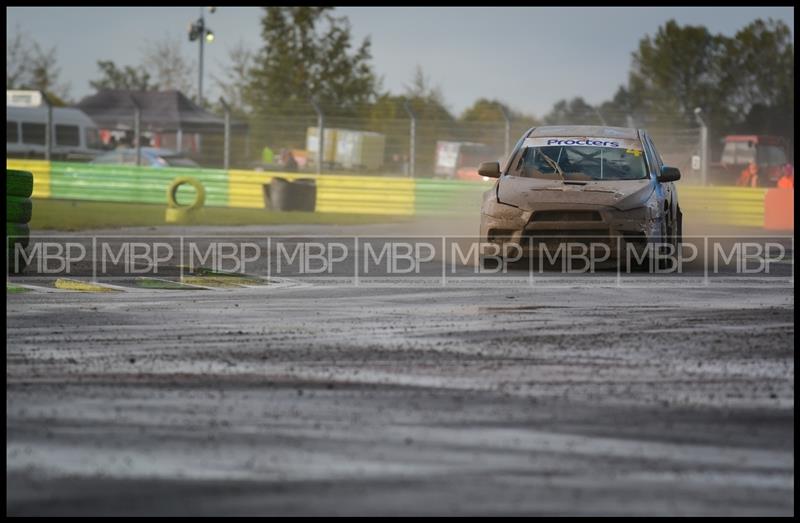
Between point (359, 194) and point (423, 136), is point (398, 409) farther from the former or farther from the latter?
point (423, 136)

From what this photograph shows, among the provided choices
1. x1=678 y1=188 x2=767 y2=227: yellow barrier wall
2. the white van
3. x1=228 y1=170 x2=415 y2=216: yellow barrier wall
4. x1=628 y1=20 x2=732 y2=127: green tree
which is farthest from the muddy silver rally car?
x1=628 y1=20 x2=732 y2=127: green tree

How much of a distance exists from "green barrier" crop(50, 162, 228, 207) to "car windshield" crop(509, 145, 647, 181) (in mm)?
17331

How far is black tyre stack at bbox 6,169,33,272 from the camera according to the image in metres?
12.0

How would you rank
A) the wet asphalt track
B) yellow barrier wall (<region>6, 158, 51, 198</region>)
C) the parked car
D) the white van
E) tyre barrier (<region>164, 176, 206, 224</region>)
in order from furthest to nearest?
the white van, the parked car, yellow barrier wall (<region>6, 158, 51, 198</region>), tyre barrier (<region>164, 176, 206, 224</region>), the wet asphalt track

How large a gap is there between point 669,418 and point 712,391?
0.70 m

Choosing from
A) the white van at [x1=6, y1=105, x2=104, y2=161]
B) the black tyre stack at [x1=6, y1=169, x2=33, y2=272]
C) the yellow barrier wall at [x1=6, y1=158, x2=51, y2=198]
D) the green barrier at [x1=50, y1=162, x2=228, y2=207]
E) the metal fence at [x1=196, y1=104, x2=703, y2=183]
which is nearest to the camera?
the black tyre stack at [x1=6, y1=169, x2=33, y2=272]

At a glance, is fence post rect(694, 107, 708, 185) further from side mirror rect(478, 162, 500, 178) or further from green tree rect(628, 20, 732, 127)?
green tree rect(628, 20, 732, 127)

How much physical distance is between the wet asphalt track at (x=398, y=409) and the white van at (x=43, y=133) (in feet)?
126

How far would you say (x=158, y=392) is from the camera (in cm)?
599

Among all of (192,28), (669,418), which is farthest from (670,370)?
(192,28)

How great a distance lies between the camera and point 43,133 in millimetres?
47594

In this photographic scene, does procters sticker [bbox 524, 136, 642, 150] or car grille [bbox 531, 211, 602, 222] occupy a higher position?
procters sticker [bbox 524, 136, 642, 150]

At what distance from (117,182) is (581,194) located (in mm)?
20295

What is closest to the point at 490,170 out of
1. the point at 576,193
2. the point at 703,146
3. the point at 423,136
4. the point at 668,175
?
the point at 576,193
